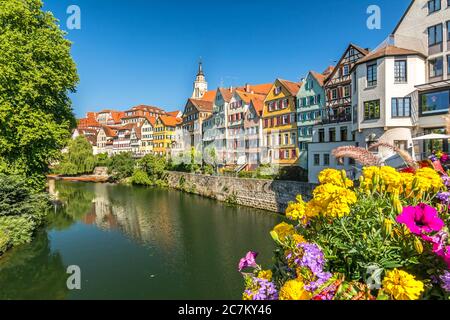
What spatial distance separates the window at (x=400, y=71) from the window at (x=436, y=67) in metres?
1.90

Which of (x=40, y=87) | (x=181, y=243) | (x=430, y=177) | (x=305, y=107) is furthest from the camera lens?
(x=305, y=107)

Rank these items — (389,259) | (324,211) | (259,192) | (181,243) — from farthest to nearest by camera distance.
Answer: (259,192), (181,243), (324,211), (389,259)

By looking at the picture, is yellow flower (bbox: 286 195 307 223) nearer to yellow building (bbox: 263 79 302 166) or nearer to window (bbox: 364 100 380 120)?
window (bbox: 364 100 380 120)

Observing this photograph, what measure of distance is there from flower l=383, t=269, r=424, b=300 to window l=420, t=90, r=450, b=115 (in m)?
21.1

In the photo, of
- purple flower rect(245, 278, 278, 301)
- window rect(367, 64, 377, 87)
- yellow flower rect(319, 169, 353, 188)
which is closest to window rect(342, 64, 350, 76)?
window rect(367, 64, 377, 87)

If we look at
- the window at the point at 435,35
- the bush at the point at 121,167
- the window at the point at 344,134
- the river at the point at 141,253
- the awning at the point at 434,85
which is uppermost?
the window at the point at 435,35

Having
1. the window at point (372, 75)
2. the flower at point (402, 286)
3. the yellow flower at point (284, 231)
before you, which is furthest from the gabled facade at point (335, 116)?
the flower at point (402, 286)

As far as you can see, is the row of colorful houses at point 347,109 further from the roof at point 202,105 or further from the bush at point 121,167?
the bush at point 121,167

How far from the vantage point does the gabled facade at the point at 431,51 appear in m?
19.2

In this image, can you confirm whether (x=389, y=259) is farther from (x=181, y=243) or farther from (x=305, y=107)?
(x=305, y=107)

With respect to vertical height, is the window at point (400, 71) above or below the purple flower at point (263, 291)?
above

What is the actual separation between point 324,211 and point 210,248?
16.2 metres
